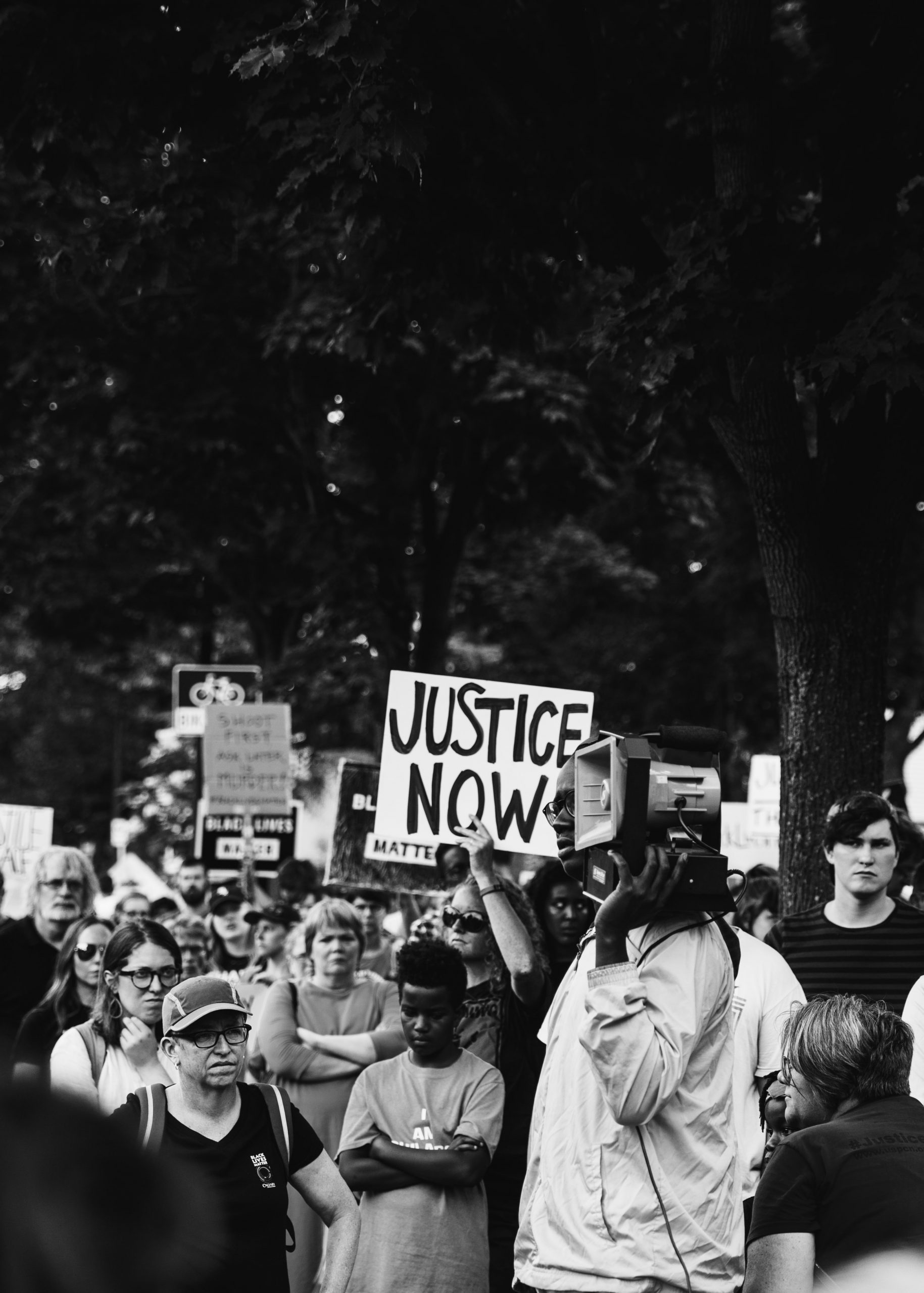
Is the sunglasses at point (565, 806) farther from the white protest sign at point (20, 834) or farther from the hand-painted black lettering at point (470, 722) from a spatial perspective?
the white protest sign at point (20, 834)

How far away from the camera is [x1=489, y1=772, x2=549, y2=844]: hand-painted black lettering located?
24.3ft

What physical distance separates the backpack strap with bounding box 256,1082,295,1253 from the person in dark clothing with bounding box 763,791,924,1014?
86.8 inches

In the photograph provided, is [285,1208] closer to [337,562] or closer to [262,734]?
[262,734]

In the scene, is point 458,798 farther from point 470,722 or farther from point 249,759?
point 249,759

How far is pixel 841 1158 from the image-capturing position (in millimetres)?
3229

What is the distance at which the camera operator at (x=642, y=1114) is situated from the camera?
351 centimetres

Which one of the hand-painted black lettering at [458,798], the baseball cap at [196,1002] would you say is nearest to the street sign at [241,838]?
the hand-painted black lettering at [458,798]

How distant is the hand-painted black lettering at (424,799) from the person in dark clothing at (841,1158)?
13.7ft

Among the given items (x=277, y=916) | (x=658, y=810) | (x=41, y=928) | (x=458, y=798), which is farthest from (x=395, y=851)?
(x=658, y=810)

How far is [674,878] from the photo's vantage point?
3.61m

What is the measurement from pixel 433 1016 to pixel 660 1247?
2016 mm

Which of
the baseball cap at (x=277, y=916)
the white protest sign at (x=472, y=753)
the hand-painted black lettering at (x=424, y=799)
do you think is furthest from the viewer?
the baseball cap at (x=277, y=916)

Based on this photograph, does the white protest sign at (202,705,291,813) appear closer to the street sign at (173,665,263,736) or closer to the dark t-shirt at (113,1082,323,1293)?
the street sign at (173,665,263,736)

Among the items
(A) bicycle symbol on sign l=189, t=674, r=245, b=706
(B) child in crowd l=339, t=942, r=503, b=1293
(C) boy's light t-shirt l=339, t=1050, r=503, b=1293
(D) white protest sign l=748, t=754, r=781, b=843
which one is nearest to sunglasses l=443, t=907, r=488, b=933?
A: (B) child in crowd l=339, t=942, r=503, b=1293
